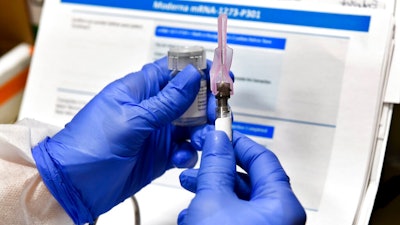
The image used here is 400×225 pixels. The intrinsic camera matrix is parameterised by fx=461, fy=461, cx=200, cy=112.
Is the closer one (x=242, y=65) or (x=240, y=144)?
(x=240, y=144)

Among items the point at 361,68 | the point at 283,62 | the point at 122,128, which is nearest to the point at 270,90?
the point at 283,62

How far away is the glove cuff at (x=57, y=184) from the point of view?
2.20 ft

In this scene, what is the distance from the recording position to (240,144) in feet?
2.21

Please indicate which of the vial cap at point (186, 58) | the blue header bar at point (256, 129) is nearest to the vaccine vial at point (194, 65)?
the vial cap at point (186, 58)

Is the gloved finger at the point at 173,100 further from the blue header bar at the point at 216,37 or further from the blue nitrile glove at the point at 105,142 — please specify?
the blue header bar at the point at 216,37

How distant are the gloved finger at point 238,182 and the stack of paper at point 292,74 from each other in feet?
0.50

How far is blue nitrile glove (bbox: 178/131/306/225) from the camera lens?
0.56m

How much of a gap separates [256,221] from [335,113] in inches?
12.5

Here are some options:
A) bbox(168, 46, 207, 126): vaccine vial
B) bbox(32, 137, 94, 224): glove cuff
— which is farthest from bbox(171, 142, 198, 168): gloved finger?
bbox(32, 137, 94, 224): glove cuff

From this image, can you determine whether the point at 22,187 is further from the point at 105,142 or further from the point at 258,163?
the point at 258,163

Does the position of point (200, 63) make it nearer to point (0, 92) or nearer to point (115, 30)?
point (115, 30)

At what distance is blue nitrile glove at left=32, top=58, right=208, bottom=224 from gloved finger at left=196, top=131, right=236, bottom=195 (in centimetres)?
9

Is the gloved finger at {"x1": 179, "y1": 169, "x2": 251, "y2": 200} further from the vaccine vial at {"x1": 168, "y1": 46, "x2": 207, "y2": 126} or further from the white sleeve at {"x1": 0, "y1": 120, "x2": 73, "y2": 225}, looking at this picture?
the white sleeve at {"x1": 0, "y1": 120, "x2": 73, "y2": 225}

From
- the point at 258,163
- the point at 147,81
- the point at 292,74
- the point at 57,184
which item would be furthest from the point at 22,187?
the point at 292,74
